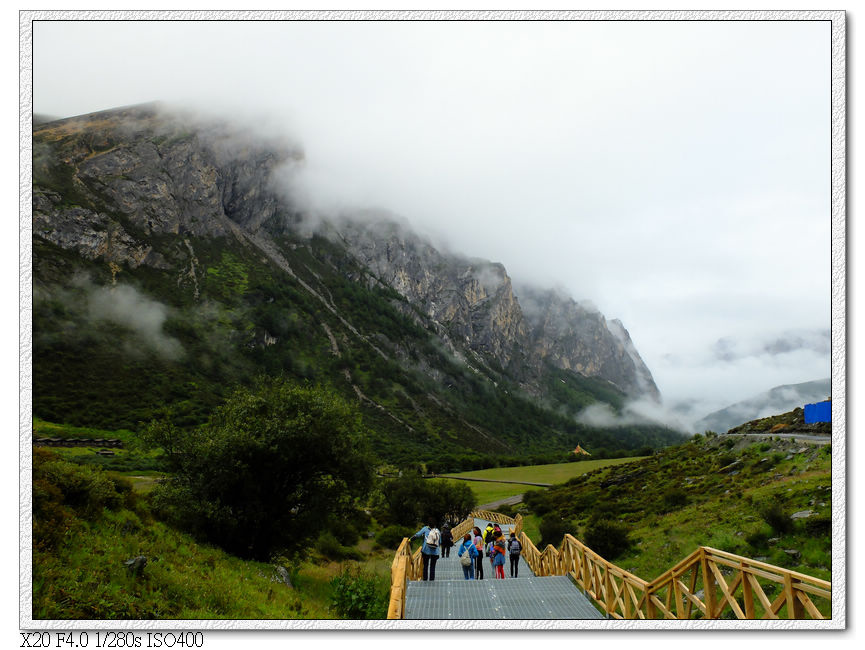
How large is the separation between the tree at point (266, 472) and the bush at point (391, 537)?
21645mm

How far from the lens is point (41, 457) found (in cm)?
993

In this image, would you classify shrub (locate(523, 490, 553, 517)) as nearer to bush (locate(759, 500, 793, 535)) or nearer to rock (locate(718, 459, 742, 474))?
rock (locate(718, 459, 742, 474))

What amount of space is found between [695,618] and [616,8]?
11.7 metres

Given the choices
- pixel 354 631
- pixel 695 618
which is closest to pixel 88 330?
pixel 354 631

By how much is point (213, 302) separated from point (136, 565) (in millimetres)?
107252

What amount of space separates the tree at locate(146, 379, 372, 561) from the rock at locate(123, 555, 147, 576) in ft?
20.7

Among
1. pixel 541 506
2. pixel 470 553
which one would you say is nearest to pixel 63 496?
pixel 470 553

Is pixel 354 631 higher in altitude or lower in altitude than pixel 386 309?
lower

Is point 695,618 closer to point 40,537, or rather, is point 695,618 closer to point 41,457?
point 40,537

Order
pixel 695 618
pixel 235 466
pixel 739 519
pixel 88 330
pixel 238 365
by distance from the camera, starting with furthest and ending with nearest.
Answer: pixel 238 365 → pixel 88 330 → pixel 739 519 → pixel 235 466 → pixel 695 618

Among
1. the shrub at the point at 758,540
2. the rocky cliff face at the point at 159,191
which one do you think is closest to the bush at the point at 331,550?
the shrub at the point at 758,540

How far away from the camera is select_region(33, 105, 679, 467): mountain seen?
165ft

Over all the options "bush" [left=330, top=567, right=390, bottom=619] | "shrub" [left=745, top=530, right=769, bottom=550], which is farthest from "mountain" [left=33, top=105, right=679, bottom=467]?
"shrub" [left=745, top=530, right=769, bottom=550]

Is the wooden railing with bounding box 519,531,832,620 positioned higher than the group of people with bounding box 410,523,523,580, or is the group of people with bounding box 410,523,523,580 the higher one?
the wooden railing with bounding box 519,531,832,620
